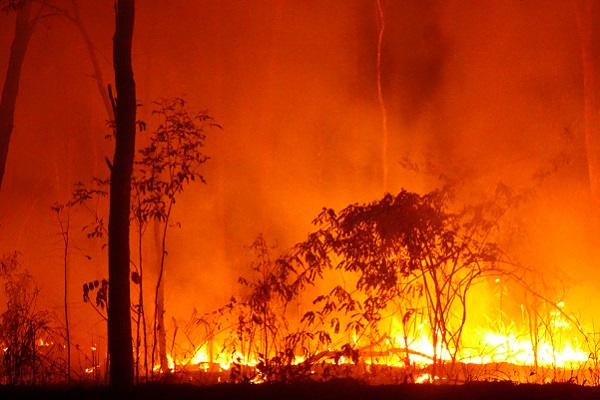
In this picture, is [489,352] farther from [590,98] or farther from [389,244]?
[590,98]

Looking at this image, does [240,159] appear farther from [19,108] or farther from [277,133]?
[19,108]

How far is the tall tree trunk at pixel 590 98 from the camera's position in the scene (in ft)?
44.4

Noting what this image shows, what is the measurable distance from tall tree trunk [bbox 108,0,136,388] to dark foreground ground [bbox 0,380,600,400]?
354mm

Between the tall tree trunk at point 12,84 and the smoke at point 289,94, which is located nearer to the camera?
the tall tree trunk at point 12,84

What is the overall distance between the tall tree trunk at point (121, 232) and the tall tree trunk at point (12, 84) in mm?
5513

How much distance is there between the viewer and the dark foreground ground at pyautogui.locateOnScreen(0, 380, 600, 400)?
680 centimetres

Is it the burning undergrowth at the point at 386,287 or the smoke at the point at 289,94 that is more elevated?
the smoke at the point at 289,94

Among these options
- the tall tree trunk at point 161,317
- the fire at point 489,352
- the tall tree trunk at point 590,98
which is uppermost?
the tall tree trunk at point 590,98

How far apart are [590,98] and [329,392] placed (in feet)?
31.0

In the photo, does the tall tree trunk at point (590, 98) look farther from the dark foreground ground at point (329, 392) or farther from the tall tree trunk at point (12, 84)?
the tall tree trunk at point (12, 84)

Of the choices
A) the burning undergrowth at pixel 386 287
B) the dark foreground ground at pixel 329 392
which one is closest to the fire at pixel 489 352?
the burning undergrowth at pixel 386 287

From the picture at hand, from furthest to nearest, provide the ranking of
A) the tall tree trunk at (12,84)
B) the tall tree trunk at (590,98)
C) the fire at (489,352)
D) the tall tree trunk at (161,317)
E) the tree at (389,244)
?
the tall tree trunk at (590,98), the tall tree trunk at (12,84), the fire at (489,352), the tall tree trunk at (161,317), the tree at (389,244)

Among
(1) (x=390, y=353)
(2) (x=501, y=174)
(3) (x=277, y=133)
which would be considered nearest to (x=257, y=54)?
(3) (x=277, y=133)

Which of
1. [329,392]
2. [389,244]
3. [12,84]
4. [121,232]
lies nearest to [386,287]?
[389,244]
